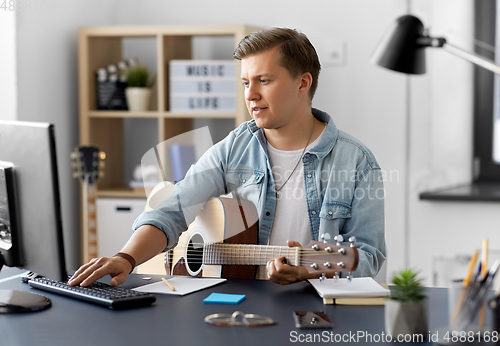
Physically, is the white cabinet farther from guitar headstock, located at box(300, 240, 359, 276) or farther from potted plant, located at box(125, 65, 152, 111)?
guitar headstock, located at box(300, 240, 359, 276)

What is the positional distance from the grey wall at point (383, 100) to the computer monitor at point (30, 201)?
162cm

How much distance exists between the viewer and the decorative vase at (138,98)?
2.86m

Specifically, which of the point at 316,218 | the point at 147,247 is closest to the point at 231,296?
the point at 147,247

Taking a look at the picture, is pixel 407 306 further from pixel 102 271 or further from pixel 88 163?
pixel 88 163

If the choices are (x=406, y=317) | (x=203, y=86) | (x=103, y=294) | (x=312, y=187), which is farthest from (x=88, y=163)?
(x=406, y=317)

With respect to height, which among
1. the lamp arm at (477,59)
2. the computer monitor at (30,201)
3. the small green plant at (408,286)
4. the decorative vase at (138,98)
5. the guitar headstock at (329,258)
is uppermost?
the lamp arm at (477,59)

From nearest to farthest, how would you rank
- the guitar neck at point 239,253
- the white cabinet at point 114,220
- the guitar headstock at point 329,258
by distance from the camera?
the guitar headstock at point 329,258 → the guitar neck at point 239,253 → the white cabinet at point 114,220

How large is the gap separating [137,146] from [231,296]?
7.21 ft

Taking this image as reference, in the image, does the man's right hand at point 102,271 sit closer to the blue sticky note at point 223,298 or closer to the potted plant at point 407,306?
the blue sticky note at point 223,298

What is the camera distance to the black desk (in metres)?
0.89

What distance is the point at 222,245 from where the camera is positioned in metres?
1.43

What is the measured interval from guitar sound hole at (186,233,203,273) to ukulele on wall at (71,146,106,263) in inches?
53.2

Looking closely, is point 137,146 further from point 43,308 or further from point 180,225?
point 43,308

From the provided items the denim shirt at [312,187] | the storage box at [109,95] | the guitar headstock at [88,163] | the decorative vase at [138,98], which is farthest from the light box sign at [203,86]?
the denim shirt at [312,187]
